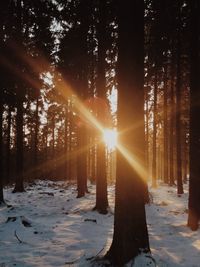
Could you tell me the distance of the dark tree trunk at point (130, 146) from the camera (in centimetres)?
659

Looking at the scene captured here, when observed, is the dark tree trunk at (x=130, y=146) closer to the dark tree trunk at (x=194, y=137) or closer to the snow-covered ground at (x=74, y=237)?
the snow-covered ground at (x=74, y=237)

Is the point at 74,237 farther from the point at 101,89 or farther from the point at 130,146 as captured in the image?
the point at 101,89

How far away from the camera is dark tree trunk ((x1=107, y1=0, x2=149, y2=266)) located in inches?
259

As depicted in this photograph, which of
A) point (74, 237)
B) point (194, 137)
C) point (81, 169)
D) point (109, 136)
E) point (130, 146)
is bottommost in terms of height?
point (74, 237)

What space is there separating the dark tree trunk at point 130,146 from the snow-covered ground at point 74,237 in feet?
1.53

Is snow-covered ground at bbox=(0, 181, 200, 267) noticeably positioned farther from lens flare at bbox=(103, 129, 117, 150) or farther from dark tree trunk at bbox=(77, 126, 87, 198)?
dark tree trunk at bbox=(77, 126, 87, 198)

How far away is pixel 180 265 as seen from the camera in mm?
6812

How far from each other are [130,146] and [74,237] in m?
3.68

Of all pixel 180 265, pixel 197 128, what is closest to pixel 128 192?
pixel 180 265

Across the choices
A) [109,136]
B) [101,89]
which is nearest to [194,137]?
[101,89]

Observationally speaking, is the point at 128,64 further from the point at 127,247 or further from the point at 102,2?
the point at 102,2

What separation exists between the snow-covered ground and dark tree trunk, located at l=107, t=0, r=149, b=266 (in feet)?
1.53

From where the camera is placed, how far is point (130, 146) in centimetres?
682

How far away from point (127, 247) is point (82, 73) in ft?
44.3
